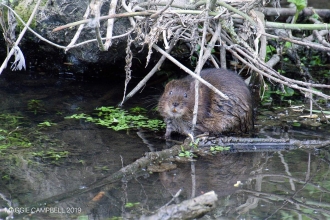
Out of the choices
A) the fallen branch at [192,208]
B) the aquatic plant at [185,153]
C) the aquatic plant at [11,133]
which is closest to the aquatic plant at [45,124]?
the aquatic plant at [11,133]

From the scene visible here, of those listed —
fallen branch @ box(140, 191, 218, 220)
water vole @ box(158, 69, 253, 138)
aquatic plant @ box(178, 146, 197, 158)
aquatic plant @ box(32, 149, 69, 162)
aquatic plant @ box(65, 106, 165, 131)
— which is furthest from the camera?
aquatic plant @ box(65, 106, 165, 131)

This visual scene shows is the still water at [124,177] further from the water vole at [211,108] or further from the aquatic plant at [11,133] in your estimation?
the water vole at [211,108]

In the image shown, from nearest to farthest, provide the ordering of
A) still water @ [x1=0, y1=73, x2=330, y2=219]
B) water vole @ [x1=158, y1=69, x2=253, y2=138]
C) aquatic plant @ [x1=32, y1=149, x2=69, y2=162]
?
still water @ [x1=0, y1=73, x2=330, y2=219]
aquatic plant @ [x1=32, y1=149, x2=69, y2=162]
water vole @ [x1=158, y1=69, x2=253, y2=138]

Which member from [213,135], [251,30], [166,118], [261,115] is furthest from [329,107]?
[166,118]

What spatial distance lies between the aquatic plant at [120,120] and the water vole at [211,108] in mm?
360

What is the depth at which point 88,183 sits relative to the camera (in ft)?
14.5

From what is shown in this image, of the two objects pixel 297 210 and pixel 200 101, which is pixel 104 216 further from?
pixel 200 101

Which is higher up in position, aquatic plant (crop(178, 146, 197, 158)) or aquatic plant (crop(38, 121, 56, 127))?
aquatic plant (crop(38, 121, 56, 127))

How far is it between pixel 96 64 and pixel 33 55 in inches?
40.0

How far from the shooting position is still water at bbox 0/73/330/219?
13.1 feet

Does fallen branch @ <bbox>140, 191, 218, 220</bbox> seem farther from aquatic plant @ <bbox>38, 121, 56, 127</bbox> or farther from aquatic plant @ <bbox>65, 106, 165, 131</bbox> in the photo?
aquatic plant @ <bbox>38, 121, 56, 127</bbox>

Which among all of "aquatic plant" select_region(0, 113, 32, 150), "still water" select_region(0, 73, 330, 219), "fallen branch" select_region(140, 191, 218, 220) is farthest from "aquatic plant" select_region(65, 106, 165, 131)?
"fallen branch" select_region(140, 191, 218, 220)

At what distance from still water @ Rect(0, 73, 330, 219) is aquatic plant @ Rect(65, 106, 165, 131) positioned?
0.45ft

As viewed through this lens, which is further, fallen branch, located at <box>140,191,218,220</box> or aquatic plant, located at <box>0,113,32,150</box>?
aquatic plant, located at <box>0,113,32,150</box>
